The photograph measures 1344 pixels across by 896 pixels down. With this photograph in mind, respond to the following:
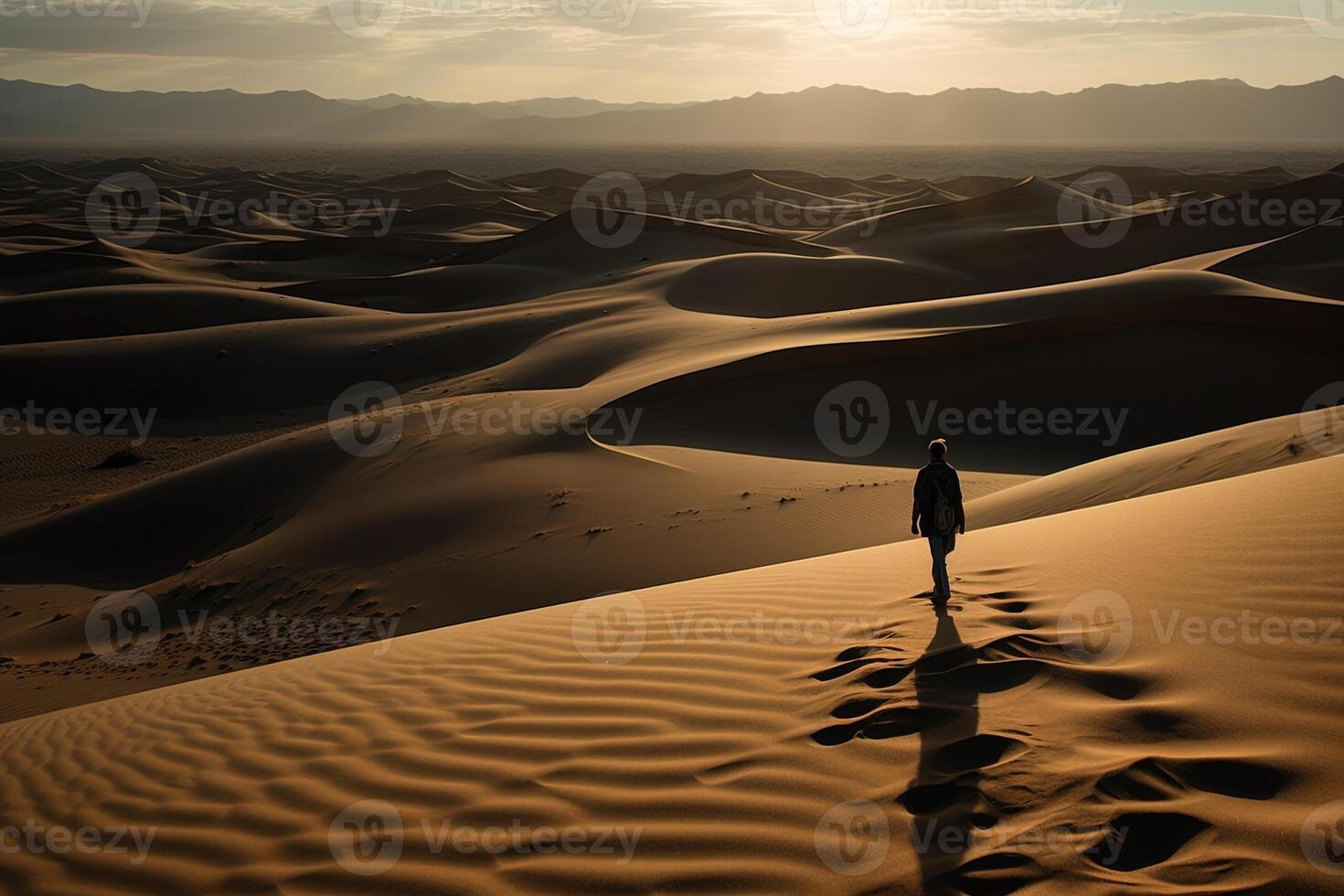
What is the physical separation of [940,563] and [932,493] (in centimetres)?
36

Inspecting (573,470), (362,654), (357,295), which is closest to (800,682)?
(362,654)

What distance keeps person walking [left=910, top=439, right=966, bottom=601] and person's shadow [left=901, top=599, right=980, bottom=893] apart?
54cm

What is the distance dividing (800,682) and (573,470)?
6.90 metres

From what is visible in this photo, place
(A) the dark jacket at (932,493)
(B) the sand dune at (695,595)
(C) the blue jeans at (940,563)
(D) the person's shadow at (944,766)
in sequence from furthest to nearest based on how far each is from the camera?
1. (A) the dark jacket at (932,493)
2. (C) the blue jeans at (940,563)
3. (B) the sand dune at (695,595)
4. (D) the person's shadow at (944,766)

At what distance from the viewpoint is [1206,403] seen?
12961 mm

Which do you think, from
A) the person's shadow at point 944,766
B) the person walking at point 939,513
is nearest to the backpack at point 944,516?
the person walking at point 939,513

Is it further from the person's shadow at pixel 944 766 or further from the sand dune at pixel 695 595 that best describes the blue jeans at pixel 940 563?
the person's shadow at pixel 944 766

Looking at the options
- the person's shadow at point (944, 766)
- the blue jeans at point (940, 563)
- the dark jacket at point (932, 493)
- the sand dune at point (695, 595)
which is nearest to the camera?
the person's shadow at point (944, 766)

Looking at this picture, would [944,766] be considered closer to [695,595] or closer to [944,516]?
[944,516]

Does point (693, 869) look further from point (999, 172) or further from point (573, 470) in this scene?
point (999, 172)

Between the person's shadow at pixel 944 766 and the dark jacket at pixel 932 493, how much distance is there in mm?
751

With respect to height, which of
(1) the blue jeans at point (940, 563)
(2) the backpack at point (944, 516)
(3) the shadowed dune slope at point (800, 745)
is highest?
(2) the backpack at point (944, 516)

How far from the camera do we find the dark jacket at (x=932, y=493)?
4.90m

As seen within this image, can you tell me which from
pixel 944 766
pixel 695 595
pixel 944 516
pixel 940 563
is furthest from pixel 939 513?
pixel 944 766
